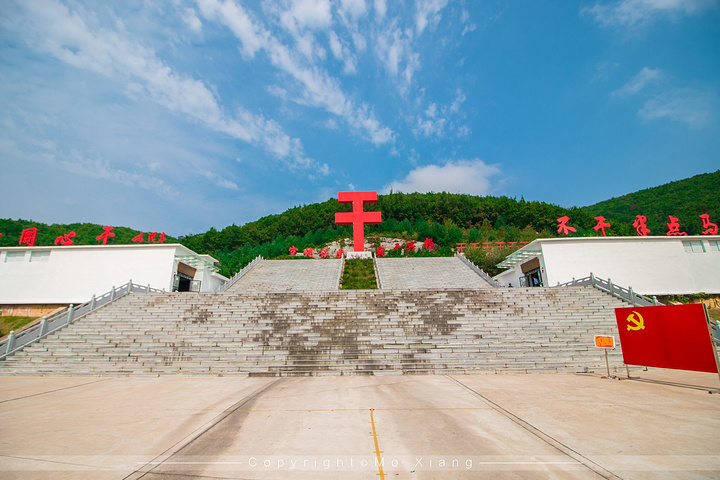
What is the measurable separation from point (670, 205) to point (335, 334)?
70314 mm

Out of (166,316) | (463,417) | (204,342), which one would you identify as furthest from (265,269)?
(463,417)

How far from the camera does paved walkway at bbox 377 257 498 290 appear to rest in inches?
825

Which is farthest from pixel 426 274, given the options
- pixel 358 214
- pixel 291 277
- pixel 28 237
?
pixel 28 237

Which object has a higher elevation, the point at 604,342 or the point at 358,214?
the point at 358,214

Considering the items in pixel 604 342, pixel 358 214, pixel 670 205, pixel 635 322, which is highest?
pixel 670 205

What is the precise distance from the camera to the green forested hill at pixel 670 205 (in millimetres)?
47519

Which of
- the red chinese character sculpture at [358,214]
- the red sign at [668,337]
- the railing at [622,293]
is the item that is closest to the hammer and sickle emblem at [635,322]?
the red sign at [668,337]

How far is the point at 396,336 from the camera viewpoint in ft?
40.3

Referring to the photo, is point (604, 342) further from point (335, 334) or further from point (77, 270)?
point (77, 270)

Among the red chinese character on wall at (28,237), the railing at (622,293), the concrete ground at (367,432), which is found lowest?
the concrete ground at (367,432)

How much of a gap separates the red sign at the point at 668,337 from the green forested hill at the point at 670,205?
40748 millimetres

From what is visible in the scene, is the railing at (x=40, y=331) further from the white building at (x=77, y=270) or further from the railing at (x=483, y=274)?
the railing at (x=483, y=274)

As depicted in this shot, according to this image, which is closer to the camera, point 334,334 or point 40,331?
point 40,331

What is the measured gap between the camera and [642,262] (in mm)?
21078
